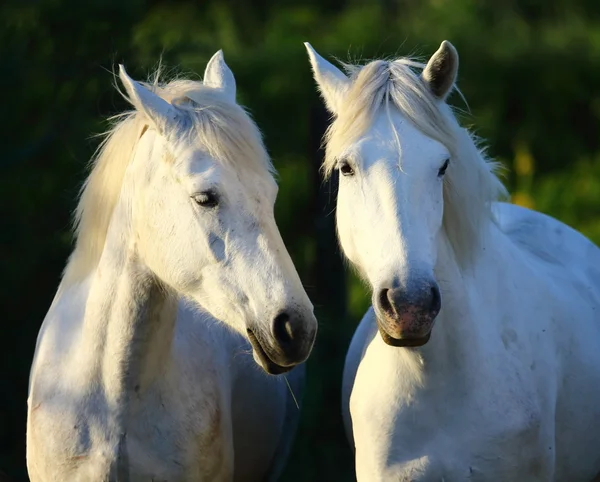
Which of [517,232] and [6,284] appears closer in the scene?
[517,232]

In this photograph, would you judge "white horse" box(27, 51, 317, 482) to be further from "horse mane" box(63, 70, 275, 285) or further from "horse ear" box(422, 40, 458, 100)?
"horse ear" box(422, 40, 458, 100)

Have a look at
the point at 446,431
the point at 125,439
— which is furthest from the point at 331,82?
the point at 125,439

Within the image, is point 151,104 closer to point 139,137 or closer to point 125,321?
point 139,137

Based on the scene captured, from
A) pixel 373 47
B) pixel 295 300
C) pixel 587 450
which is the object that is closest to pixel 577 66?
pixel 373 47

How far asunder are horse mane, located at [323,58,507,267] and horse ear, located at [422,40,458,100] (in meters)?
0.03

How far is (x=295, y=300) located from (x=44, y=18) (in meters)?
4.05

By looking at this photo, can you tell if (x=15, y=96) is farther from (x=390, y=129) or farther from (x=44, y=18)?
(x=390, y=129)

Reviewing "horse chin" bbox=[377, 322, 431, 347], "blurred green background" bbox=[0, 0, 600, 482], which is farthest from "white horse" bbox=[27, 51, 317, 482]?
"blurred green background" bbox=[0, 0, 600, 482]

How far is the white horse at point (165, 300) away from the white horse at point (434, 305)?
13.1 inches

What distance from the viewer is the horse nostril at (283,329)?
3250mm

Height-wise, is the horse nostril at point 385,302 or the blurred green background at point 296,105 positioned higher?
the horse nostril at point 385,302

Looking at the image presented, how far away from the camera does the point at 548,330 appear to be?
3779 mm

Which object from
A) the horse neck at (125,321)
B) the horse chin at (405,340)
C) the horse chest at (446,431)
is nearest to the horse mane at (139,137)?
the horse neck at (125,321)

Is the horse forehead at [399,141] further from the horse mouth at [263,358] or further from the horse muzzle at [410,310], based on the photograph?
the horse mouth at [263,358]
